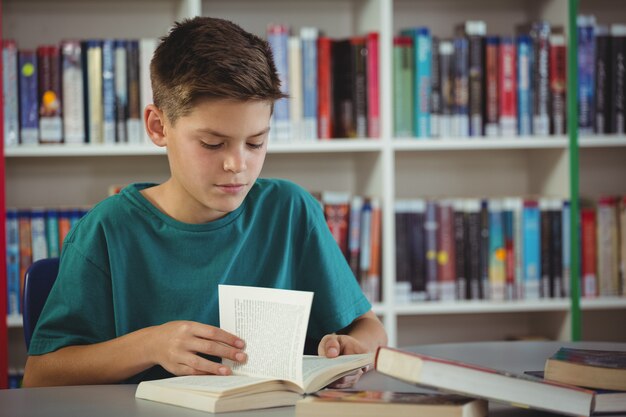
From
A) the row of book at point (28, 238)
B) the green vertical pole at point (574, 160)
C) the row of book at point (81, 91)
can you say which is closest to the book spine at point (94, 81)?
the row of book at point (81, 91)

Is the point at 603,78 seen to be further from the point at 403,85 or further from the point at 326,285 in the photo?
the point at 326,285

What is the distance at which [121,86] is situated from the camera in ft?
7.52

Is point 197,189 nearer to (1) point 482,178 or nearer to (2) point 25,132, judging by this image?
(2) point 25,132

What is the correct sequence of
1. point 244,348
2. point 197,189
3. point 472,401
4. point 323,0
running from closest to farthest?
point 472,401
point 244,348
point 197,189
point 323,0

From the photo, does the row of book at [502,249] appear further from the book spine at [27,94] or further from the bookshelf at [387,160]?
the book spine at [27,94]

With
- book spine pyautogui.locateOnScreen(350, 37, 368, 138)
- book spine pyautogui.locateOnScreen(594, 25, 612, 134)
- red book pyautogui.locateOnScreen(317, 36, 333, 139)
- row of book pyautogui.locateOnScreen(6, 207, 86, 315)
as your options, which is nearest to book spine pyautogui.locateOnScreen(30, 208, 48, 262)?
row of book pyautogui.locateOnScreen(6, 207, 86, 315)

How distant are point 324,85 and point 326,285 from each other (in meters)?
1.06

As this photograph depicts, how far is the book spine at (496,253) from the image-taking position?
2.42 meters

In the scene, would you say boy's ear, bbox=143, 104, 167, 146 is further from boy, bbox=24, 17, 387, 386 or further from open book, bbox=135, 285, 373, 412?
open book, bbox=135, 285, 373, 412

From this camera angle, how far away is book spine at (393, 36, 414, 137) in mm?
2369

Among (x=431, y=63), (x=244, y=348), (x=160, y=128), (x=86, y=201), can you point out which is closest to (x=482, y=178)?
(x=431, y=63)

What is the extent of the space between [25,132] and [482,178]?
135 centimetres

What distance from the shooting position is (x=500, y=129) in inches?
95.3

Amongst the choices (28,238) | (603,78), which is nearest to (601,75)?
(603,78)
